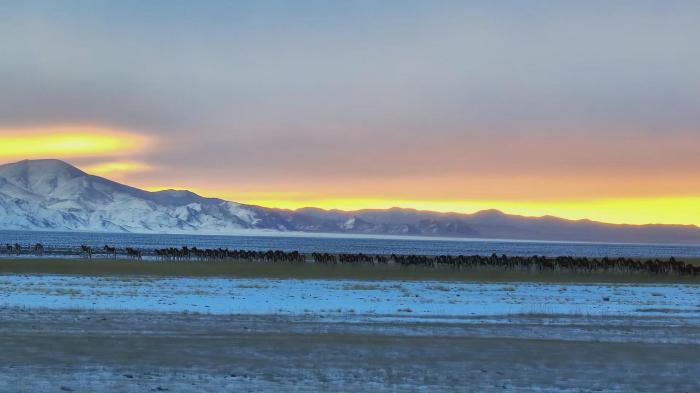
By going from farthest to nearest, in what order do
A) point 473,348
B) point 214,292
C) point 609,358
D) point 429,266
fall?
point 429,266 → point 214,292 → point 473,348 → point 609,358

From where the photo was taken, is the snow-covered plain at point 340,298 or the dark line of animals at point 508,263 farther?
the dark line of animals at point 508,263

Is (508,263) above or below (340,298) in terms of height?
above

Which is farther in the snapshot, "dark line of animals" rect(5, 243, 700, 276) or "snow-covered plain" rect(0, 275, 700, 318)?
"dark line of animals" rect(5, 243, 700, 276)

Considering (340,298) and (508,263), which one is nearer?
(340,298)

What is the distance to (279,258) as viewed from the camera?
6450 cm

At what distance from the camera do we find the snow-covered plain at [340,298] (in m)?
22.1

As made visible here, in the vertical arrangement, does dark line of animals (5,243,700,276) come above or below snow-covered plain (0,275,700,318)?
above

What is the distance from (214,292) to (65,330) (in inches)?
457

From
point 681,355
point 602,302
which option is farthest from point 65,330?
point 602,302

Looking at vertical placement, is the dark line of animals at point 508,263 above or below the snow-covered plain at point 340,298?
above

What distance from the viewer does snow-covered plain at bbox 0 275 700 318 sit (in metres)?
22.1

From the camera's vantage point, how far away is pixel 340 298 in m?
26.3

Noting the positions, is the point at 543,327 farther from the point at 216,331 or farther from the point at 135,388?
the point at 135,388

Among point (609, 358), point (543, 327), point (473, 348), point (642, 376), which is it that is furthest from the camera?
point (543, 327)
